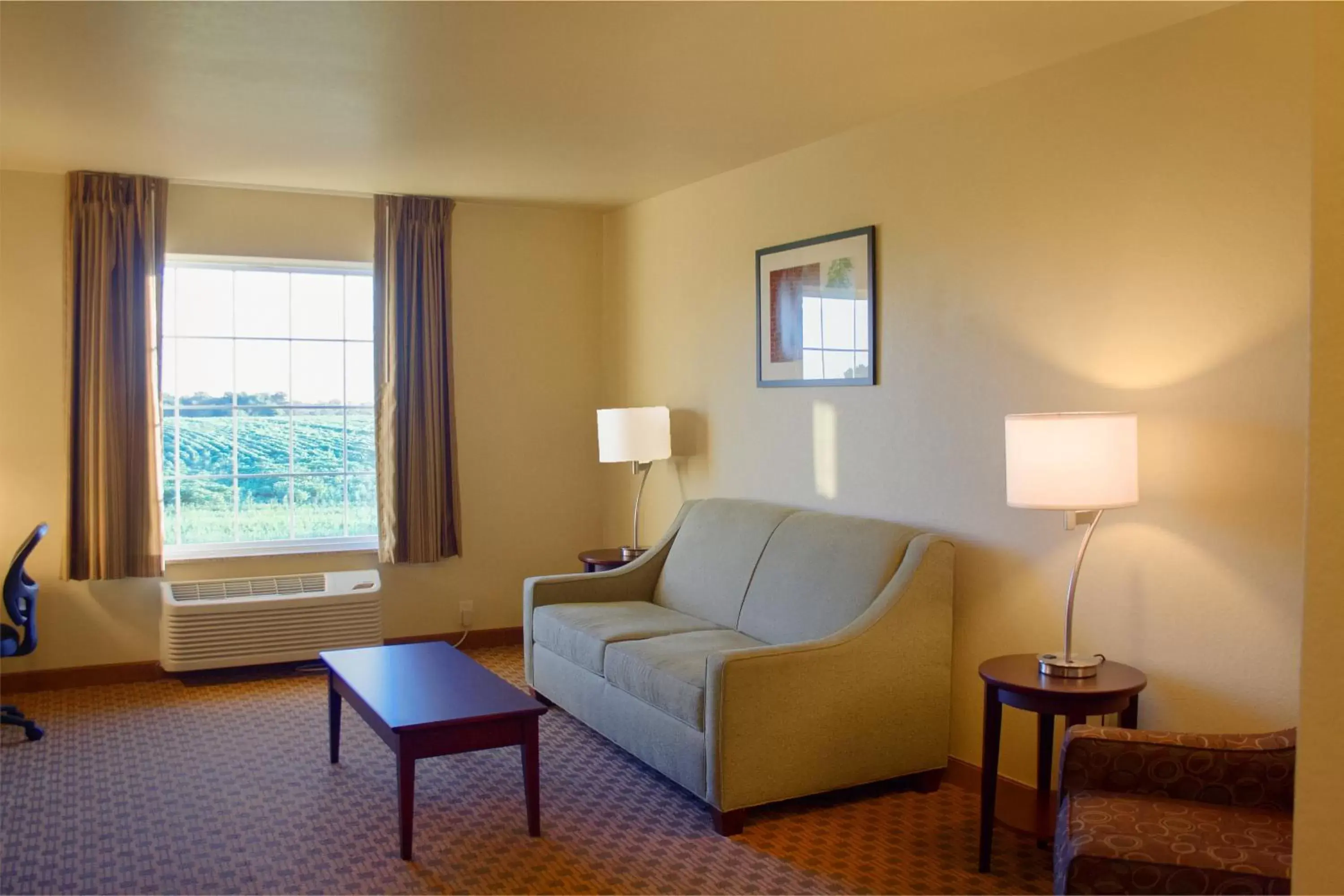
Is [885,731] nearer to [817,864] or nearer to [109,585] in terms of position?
[817,864]

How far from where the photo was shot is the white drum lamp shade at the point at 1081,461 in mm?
3148

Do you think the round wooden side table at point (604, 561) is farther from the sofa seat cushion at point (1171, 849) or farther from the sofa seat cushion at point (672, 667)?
the sofa seat cushion at point (1171, 849)

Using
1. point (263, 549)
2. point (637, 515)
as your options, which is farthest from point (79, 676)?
point (637, 515)

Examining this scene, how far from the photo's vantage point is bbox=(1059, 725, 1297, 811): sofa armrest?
2697 mm

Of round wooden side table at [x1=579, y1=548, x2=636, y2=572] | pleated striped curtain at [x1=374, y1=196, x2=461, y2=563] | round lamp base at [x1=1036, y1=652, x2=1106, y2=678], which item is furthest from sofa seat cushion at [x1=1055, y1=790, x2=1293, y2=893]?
pleated striped curtain at [x1=374, y1=196, x2=461, y2=563]

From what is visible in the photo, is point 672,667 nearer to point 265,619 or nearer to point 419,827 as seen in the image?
point 419,827

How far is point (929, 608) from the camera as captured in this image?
154 inches

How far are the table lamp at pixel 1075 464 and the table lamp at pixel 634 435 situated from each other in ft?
8.50

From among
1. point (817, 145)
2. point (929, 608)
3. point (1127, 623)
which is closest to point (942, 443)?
point (929, 608)

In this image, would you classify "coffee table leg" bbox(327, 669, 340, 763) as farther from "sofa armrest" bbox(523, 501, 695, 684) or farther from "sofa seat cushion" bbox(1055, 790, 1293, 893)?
"sofa seat cushion" bbox(1055, 790, 1293, 893)

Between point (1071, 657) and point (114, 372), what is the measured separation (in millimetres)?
4551

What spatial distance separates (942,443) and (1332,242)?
9.57 feet

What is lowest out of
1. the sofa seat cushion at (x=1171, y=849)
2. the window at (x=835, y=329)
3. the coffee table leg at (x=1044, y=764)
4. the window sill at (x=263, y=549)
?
the coffee table leg at (x=1044, y=764)

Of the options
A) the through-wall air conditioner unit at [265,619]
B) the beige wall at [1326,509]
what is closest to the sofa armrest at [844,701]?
the beige wall at [1326,509]
